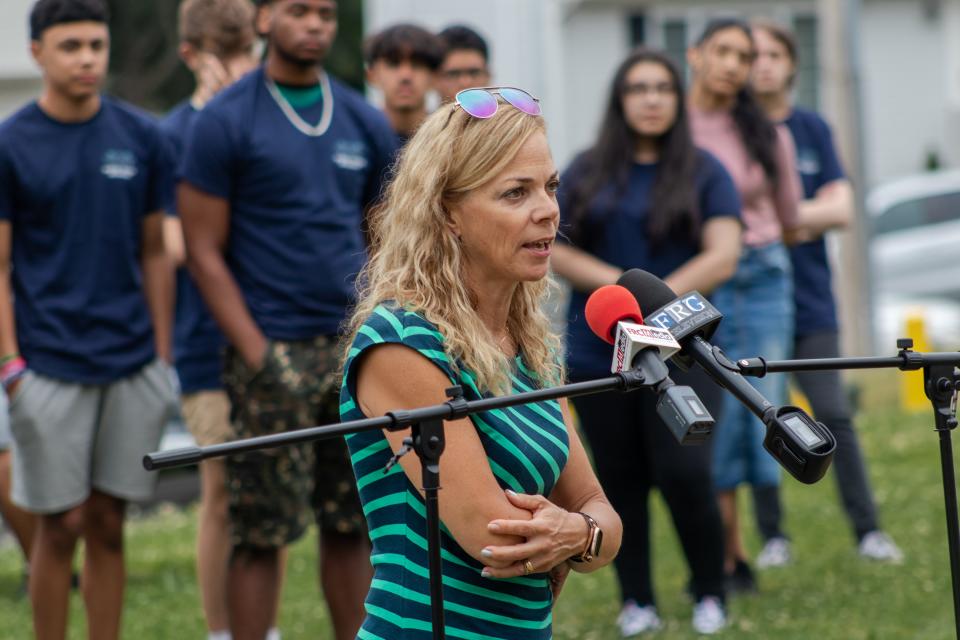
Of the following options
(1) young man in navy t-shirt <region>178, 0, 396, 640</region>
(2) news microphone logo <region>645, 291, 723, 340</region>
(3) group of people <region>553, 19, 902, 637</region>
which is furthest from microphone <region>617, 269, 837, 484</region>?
(3) group of people <region>553, 19, 902, 637</region>

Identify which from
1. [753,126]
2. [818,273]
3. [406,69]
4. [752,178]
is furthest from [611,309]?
[818,273]

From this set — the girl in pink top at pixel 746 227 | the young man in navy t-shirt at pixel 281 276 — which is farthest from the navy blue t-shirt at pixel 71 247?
the girl in pink top at pixel 746 227

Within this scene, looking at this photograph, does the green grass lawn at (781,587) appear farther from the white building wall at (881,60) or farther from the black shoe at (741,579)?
the white building wall at (881,60)

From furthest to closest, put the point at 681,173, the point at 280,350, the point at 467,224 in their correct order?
the point at 681,173 < the point at 280,350 < the point at 467,224

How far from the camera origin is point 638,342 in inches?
114

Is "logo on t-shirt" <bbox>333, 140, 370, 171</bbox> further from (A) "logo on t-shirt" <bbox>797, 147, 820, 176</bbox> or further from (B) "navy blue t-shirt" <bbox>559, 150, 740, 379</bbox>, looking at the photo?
(A) "logo on t-shirt" <bbox>797, 147, 820, 176</bbox>

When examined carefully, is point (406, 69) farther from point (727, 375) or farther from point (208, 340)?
point (727, 375)

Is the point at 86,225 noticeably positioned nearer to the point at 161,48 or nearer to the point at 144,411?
the point at 144,411

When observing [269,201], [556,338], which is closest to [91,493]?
[269,201]

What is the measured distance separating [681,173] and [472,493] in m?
3.40

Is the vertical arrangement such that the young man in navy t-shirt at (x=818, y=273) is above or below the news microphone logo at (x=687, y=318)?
below

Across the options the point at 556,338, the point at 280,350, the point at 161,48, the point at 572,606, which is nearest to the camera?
the point at 556,338

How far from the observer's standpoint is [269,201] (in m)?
5.50

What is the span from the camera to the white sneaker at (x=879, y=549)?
7.38 metres
